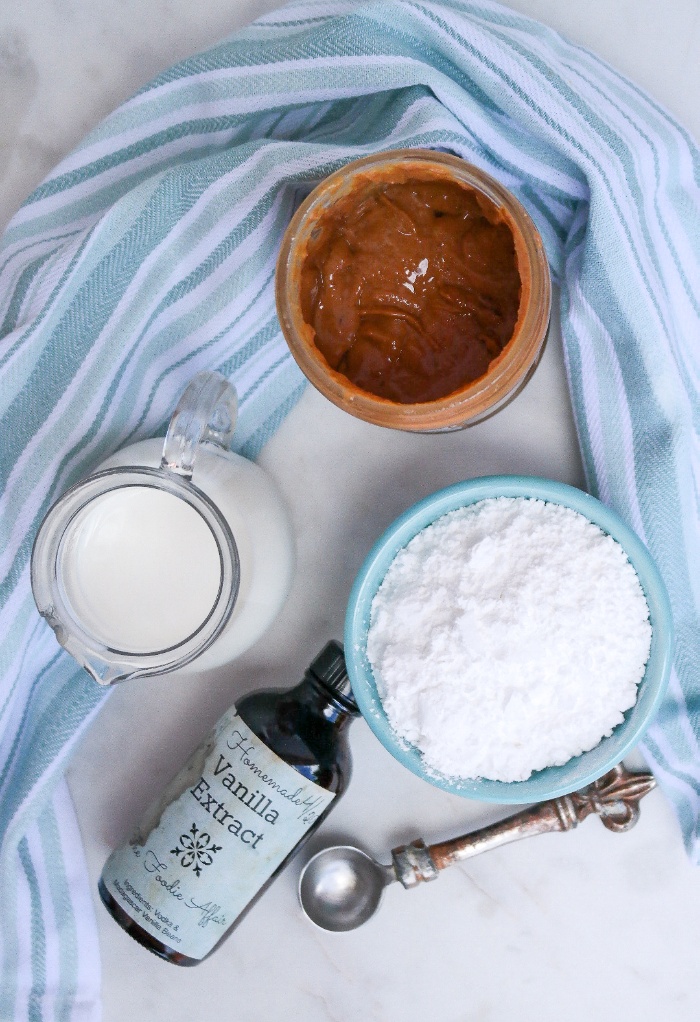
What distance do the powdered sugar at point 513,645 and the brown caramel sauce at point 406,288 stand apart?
13 centimetres

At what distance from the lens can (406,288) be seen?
25.5 inches

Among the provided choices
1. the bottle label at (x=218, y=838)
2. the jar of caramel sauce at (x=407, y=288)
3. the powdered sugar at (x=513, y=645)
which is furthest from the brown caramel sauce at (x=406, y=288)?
the bottle label at (x=218, y=838)

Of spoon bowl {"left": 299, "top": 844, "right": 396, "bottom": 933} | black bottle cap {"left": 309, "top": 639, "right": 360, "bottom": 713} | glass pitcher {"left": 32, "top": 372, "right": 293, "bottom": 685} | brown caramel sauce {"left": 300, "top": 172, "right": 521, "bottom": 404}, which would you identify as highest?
brown caramel sauce {"left": 300, "top": 172, "right": 521, "bottom": 404}

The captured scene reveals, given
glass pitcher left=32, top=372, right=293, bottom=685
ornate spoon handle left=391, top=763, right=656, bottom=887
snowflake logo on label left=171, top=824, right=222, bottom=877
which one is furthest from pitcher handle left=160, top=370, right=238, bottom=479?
ornate spoon handle left=391, top=763, right=656, bottom=887

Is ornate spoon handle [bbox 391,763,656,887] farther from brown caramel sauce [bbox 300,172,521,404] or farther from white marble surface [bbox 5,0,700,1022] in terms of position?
brown caramel sauce [bbox 300,172,521,404]

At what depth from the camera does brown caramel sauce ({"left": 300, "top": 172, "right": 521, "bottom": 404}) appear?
64cm

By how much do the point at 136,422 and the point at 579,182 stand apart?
0.40m

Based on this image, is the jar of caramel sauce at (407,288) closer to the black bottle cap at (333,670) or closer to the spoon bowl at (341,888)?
the black bottle cap at (333,670)

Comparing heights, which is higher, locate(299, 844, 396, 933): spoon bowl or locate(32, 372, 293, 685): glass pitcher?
locate(32, 372, 293, 685): glass pitcher

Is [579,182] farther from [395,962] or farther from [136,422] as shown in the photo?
[395,962]

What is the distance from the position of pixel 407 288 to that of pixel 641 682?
34cm

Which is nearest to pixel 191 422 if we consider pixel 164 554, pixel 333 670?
pixel 164 554

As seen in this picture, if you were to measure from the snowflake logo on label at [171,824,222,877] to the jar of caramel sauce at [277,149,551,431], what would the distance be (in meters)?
0.36

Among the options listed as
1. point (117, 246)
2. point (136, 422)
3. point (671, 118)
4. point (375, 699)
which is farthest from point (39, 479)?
point (671, 118)
